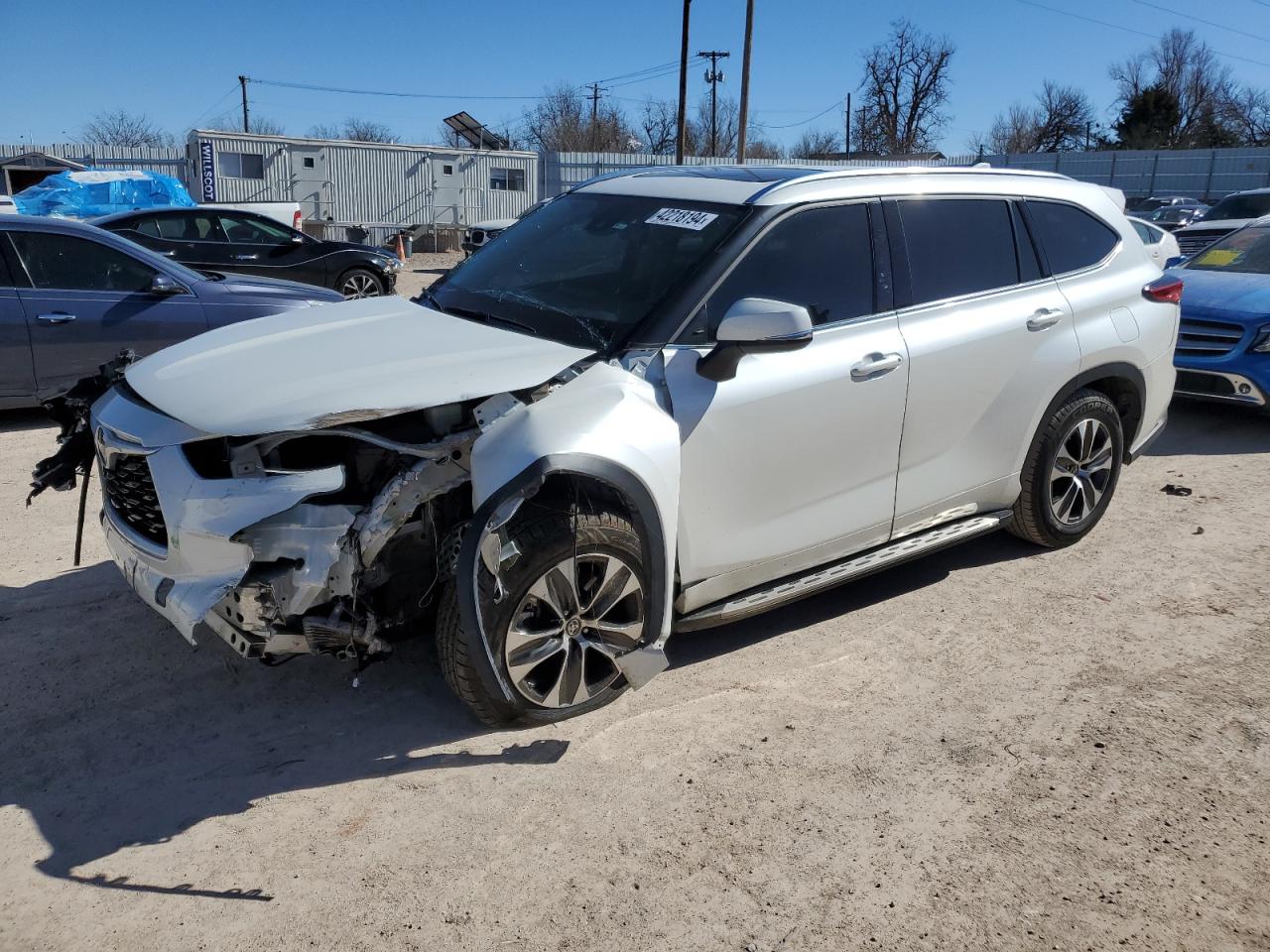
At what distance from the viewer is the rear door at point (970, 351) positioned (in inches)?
172

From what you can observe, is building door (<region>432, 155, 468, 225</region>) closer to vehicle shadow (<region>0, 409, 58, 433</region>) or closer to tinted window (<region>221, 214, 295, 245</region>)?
tinted window (<region>221, 214, 295, 245</region>)

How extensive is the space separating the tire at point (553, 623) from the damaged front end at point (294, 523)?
0.26 meters

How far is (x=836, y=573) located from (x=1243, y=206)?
17.4 meters

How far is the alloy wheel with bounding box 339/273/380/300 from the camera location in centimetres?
1470

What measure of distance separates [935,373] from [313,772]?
2.90m

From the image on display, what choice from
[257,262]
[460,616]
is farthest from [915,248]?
[257,262]

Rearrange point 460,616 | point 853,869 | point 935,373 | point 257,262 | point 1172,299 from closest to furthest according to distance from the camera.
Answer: point 853,869
point 460,616
point 935,373
point 1172,299
point 257,262

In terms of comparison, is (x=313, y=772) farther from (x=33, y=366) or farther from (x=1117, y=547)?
(x=33, y=366)

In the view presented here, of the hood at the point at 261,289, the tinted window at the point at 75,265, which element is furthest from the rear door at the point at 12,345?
the hood at the point at 261,289

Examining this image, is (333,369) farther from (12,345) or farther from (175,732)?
(12,345)

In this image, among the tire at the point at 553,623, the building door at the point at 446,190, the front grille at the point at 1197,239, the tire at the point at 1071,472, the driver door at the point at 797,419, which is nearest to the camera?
the tire at the point at 553,623

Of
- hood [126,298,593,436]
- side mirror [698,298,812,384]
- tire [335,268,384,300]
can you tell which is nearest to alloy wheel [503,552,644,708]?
hood [126,298,593,436]

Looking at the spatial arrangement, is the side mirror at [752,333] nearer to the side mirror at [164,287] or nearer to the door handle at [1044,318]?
the door handle at [1044,318]

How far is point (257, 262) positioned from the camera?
14.2 metres
